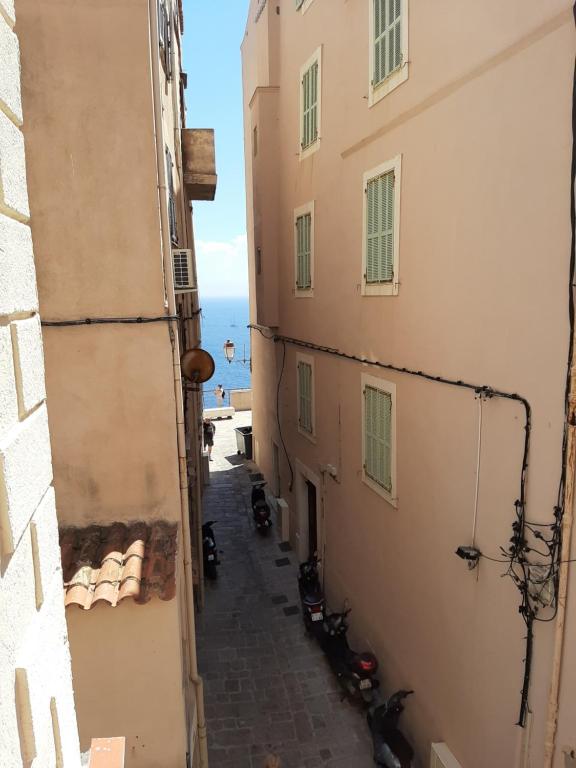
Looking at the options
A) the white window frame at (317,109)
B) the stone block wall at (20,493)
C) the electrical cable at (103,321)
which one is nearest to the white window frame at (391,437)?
the electrical cable at (103,321)

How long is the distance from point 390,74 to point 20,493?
8170 mm

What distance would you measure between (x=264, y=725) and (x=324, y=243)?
868 centimetres

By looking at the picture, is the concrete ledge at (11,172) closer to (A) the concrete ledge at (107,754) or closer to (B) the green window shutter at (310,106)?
(A) the concrete ledge at (107,754)

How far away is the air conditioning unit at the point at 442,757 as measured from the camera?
7215 mm

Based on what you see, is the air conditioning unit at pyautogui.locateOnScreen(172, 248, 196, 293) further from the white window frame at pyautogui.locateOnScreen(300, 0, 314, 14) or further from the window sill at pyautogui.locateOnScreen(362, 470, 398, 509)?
the white window frame at pyautogui.locateOnScreen(300, 0, 314, 14)

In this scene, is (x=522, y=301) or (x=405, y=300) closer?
(x=522, y=301)

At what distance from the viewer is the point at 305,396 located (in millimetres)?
13398

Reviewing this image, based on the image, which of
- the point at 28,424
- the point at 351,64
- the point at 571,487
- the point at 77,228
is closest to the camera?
the point at 28,424

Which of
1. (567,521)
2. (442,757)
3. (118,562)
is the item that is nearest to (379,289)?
(567,521)

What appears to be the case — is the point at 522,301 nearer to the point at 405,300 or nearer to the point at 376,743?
the point at 405,300

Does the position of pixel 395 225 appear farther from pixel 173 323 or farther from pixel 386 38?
pixel 173 323

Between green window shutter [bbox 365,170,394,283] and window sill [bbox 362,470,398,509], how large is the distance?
333 centimetres

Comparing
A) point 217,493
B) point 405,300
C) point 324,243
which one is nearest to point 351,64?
point 324,243

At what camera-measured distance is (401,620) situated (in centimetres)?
883
